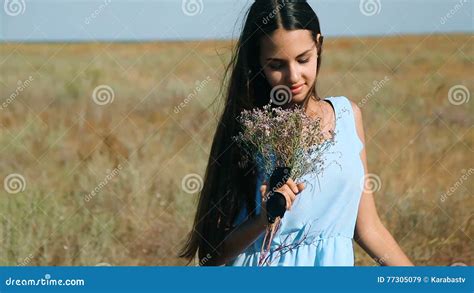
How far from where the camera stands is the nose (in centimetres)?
331

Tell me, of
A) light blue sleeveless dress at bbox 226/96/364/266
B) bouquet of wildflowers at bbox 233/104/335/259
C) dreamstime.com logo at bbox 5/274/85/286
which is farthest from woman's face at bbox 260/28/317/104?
dreamstime.com logo at bbox 5/274/85/286

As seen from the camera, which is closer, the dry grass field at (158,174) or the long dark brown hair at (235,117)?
the long dark brown hair at (235,117)

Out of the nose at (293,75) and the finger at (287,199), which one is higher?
the nose at (293,75)

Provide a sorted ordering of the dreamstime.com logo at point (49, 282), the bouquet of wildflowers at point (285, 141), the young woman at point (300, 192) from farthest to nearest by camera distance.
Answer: the dreamstime.com logo at point (49, 282), the young woman at point (300, 192), the bouquet of wildflowers at point (285, 141)
